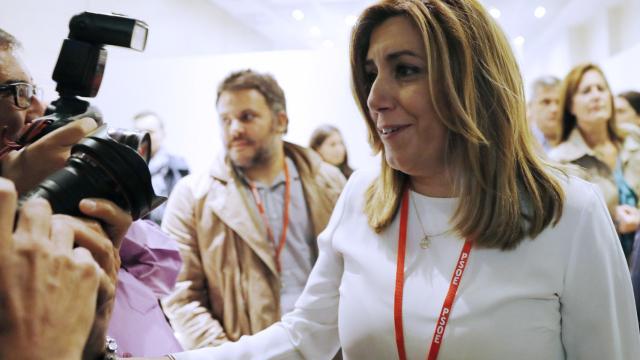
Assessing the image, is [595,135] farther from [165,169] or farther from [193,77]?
[193,77]

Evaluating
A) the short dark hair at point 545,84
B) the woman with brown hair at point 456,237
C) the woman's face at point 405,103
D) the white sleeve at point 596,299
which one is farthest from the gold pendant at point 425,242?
the short dark hair at point 545,84

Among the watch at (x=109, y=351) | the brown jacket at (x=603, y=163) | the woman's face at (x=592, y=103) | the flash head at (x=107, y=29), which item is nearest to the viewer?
the watch at (x=109, y=351)

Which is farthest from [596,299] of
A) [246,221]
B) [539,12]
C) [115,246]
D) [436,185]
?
[539,12]

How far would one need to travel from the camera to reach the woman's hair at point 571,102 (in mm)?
2935

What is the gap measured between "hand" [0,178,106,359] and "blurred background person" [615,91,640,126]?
381cm

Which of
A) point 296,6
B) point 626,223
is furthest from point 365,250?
point 296,6

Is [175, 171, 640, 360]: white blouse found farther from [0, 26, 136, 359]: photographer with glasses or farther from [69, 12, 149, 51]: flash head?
[69, 12, 149, 51]: flash head

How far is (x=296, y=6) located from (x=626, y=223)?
467 centimetres

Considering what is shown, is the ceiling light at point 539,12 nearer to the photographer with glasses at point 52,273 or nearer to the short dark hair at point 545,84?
the short dark hair at point 545,84

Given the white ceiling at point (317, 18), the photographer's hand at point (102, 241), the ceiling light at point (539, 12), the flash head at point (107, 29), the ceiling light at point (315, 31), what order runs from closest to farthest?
the photographer's hand at point (102, 241) → the flash head at point (107, 29) → the white ceiling at point (317, 18) → the ceiling light at point (539, 12) → the ceiling light at point (315, 31)

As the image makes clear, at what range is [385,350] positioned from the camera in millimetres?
1071

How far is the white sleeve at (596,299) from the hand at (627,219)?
1711 millimetres

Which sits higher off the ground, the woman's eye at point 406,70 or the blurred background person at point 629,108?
the blurred background person at point 629,108

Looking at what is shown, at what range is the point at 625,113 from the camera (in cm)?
370
